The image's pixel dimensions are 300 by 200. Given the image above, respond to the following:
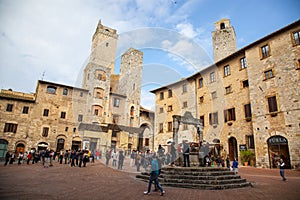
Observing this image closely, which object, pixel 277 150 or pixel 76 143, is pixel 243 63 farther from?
pixel 76 143

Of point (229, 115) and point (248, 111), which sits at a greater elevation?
point (248, 111)

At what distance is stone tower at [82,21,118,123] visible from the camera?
31.3 m

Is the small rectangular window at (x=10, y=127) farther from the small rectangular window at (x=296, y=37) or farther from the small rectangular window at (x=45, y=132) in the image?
the small rectangular window at (x=296, y=37)

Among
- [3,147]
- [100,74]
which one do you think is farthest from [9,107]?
[100,74]

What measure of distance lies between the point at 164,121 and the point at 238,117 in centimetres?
1260

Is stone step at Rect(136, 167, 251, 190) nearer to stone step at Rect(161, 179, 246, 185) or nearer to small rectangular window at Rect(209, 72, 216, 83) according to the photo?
stone step at Rect(161, 179, 246, 185)

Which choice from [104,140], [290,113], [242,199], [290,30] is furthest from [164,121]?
[242,199]

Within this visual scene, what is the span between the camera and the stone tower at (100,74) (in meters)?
31.3

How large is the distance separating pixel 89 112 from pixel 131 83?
408 inches

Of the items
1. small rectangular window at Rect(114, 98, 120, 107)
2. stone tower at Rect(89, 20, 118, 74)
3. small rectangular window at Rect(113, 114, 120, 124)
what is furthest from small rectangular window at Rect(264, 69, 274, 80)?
stone tower at Rect(89, 20, 118, 74)

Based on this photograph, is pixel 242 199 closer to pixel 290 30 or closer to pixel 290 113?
pixel 290 113

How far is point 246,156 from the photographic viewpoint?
18.5 meters

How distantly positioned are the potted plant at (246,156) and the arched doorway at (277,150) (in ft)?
5.72

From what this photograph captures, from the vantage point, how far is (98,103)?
31594 millimetres
